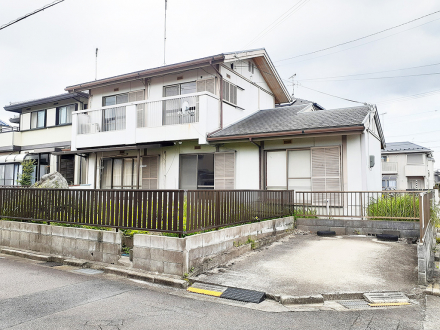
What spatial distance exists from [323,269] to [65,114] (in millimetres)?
16776

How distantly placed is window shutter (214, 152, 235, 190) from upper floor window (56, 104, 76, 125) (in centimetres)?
980

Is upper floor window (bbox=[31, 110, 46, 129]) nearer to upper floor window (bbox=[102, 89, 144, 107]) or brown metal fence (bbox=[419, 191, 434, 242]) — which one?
upper floor window (bbox=[102, 89, 144, 107])

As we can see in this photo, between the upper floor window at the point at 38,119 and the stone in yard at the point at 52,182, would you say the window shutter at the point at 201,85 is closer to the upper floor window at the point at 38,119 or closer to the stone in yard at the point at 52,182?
the stone in yard at the point at 52,182

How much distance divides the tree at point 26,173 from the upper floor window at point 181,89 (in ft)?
28.7

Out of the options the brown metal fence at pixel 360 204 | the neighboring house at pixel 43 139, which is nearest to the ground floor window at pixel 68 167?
the neighboring house at pixel 43 139

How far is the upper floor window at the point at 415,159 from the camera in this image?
35031mm

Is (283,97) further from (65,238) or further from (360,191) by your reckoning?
(65,238)

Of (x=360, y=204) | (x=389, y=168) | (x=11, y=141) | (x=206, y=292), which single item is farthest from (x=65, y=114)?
(x=389, y=168)

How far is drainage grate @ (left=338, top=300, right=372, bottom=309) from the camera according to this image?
459cm

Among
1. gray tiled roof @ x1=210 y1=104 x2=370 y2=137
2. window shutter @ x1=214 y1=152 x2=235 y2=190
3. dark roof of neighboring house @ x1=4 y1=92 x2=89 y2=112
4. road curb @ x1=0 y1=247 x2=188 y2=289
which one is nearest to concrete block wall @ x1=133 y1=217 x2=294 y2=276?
road curb @ x1=0 y1=247 x2=188 y2=289

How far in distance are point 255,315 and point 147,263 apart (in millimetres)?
2473

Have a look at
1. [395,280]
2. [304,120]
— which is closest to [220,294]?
[395,280]

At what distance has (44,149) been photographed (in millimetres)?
18781

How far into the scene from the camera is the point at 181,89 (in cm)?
1435
